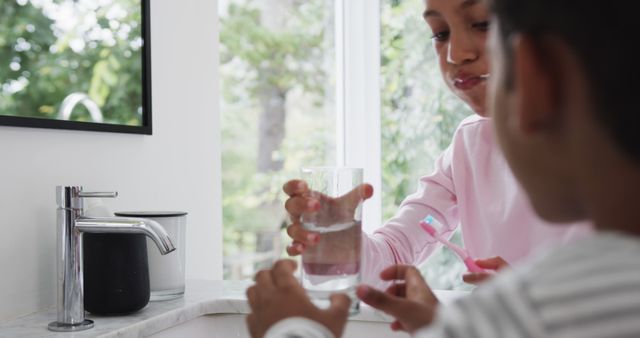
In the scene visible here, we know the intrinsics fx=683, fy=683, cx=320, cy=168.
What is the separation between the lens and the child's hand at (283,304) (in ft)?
2.33

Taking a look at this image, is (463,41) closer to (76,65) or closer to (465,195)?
(465,195)

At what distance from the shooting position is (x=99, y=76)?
48.8 inches

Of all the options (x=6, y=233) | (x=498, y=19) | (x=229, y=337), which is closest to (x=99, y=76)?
(x=6, y=233)

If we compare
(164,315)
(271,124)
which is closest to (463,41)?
(164,315)

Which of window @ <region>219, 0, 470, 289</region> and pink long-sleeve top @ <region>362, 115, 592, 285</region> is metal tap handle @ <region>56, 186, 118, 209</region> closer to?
pink long-sleeve top @ <region>362, 115, 592, 285</region>

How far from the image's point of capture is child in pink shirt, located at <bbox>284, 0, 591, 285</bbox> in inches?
42.9

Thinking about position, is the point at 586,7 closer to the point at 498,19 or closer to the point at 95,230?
the point at 498,19

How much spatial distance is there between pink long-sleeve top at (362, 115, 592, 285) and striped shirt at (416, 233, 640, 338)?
0.66m

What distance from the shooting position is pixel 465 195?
4.10 feet

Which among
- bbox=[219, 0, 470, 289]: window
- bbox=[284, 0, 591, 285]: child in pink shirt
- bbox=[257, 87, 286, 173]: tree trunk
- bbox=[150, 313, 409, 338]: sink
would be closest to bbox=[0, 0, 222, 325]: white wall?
bbox=[150, 313, 409, 338]: sink

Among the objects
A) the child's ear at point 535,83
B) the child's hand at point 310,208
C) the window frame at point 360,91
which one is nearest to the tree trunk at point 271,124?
the window frame at point 360,91

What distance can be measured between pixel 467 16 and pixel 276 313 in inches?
23.9

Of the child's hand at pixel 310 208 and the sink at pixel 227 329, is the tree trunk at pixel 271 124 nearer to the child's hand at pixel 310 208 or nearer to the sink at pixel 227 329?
the sink at pixel 227 329

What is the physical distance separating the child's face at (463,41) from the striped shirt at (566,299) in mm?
703
